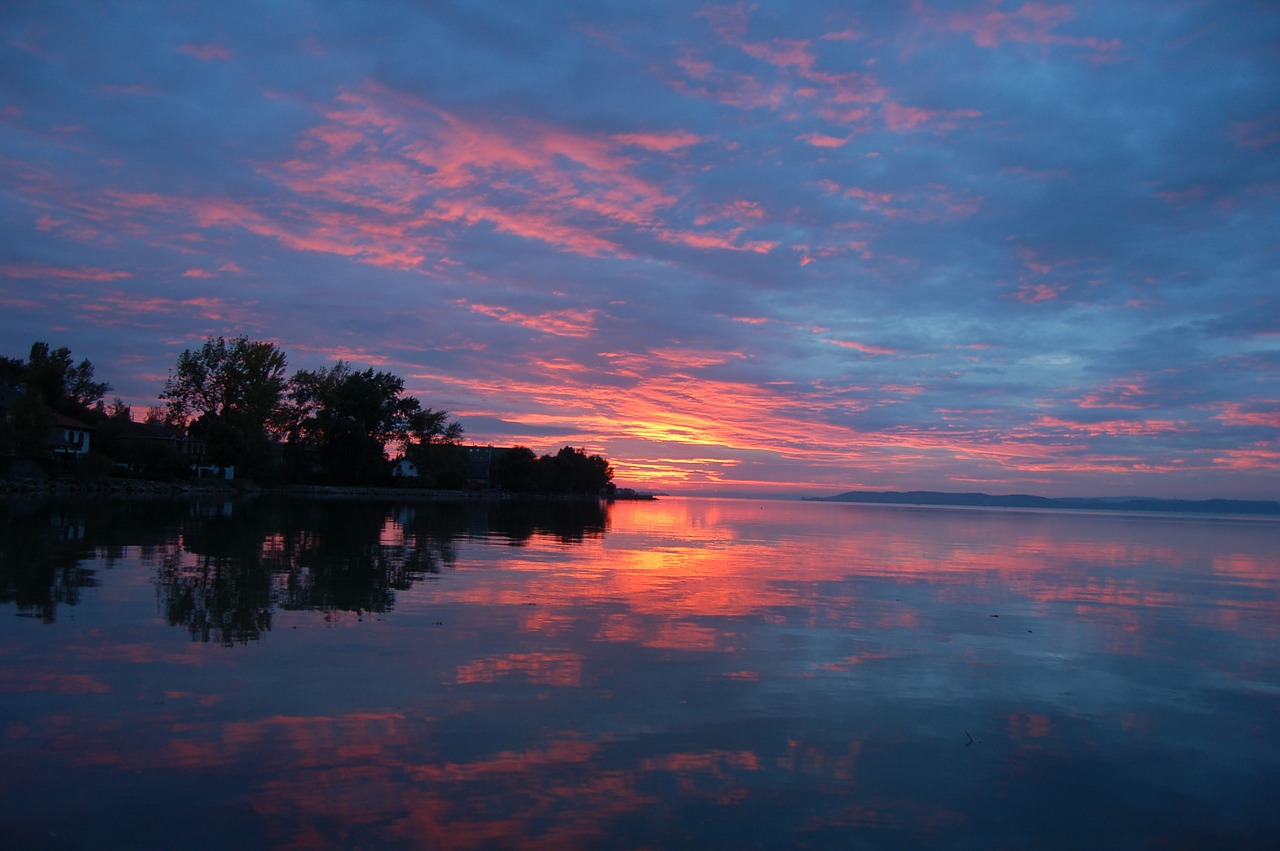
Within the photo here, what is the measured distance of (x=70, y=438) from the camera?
68.4 meters

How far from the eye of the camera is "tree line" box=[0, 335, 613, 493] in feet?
226

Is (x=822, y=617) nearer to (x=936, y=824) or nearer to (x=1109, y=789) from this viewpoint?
(x=1109, y=789)

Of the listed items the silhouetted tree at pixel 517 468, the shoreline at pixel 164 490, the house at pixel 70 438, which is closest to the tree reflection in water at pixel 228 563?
the shoreline at pixel 164 490

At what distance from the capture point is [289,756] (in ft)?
20.5

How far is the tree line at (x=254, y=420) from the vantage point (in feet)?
226

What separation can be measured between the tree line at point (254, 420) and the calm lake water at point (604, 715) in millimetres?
57911

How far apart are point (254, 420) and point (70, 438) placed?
14822 millimetres

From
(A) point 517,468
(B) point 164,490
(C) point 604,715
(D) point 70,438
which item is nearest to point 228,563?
(C) point 604,715

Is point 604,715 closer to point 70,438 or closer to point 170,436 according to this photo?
point 70,438

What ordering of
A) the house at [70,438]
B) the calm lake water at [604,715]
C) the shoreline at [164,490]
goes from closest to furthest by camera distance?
the calm lake water at [604,715], the shoreline at [164,490], the house at [70,438]

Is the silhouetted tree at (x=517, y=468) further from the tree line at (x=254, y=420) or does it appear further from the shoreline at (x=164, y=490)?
the shoreline at (x=164, y=490)

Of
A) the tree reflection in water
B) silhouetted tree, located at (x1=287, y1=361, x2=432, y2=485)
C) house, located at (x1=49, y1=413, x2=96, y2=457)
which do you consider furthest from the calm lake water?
silhouetted tree, located at (x1=287, y1=361, x2=432, y2=485)

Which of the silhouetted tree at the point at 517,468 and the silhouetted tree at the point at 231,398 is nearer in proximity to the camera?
the silhouetted tree at the point at 231,398

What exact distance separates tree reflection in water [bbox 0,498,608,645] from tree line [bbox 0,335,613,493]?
130 feet
